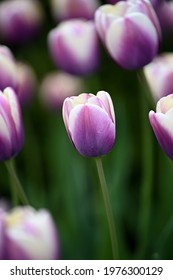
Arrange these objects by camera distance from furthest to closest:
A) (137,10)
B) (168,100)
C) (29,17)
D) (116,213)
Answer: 1. (29,17)
2. (116,213)
3. (137,10)
4. (168,100)

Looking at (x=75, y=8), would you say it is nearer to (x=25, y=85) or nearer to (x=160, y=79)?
(x=25, y=85)

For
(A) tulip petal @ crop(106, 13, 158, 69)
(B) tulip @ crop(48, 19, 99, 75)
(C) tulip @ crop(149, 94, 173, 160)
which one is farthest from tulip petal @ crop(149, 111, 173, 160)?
(B) tulip @ crop(48, 19, 99, 75)

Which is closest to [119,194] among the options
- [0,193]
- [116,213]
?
[116,213]

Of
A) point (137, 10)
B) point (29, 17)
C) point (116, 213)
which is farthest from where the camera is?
point (29, 17)

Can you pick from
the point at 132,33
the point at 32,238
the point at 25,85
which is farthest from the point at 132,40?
the point at 25,85

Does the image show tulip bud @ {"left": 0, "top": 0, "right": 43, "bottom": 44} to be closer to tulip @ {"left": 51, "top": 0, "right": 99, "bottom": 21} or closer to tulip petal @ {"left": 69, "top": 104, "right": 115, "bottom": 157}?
tulip @ {"left": 51, "top": 0, "right": 99, "bottom": 21}

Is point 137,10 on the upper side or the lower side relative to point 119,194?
upper
